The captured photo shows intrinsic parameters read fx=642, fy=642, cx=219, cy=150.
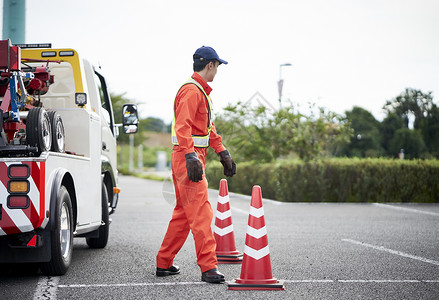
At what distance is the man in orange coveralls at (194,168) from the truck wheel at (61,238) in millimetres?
905

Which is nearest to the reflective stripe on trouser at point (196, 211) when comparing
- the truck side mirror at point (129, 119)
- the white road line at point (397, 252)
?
the white road line at point (397, 252)

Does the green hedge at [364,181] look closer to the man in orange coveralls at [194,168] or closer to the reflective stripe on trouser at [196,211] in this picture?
the man in orange coveralls at [194,168]

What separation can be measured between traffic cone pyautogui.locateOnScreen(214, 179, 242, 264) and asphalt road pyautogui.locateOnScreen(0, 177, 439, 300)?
0.83 feet

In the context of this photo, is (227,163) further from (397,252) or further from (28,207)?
(397,252)

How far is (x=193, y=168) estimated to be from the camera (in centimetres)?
550

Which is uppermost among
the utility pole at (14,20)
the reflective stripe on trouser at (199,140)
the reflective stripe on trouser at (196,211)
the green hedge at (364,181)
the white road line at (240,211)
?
the utility pole at (14,20)

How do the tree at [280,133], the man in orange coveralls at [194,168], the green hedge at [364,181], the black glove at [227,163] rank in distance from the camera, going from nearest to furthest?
the man in orange coveralls at [194,168]
the black glove at [227,163]
the green hedge at [364,181]
the tree at [280,133]

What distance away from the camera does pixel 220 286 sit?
5.56 metres

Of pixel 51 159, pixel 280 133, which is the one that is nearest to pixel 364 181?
pixel 280 133

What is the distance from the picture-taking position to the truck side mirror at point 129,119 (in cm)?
875

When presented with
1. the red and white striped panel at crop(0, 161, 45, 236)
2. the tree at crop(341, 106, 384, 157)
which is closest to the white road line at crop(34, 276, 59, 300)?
the red and white striped panel at crop(0, 161, 45, 236)

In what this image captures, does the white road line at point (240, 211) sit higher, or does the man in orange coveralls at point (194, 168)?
the man in orange coveralls at point (194, 168)

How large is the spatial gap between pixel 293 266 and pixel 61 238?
2.39 meters

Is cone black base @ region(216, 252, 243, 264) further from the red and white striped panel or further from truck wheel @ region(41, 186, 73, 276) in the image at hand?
the red and white striped panel
